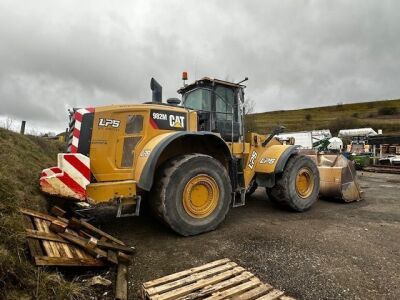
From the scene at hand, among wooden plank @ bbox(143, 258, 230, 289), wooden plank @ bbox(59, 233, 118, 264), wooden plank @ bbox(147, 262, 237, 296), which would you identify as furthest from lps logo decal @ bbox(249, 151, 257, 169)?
wooden plank @ bbox(59, 233, 118, 264)

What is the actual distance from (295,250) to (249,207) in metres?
2.85

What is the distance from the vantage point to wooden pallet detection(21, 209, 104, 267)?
9.91ft

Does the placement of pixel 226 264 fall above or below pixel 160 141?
below

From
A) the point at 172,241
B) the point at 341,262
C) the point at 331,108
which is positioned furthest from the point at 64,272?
the point at 331,108

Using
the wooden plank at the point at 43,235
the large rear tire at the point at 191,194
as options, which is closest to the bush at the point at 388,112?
the large rear tire at the point at 191,194

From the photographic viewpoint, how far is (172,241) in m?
4.41

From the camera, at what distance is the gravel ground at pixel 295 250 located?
319 cm

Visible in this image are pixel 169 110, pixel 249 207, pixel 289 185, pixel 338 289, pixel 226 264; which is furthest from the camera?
pixel 249 207

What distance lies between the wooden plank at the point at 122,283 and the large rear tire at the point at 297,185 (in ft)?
12.2

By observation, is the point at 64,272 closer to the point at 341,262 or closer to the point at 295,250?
the point at 295,250

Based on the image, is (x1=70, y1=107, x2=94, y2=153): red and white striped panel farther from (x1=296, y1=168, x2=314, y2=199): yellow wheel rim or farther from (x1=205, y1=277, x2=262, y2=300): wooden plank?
(x1=296, y1=168, x2=314, y2=199): yellow wheel rim

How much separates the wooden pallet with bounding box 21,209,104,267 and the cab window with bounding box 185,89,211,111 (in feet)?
11.3

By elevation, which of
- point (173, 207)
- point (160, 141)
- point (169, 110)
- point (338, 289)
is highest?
point (169, 110)

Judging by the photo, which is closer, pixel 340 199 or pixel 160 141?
pixel 160 141
